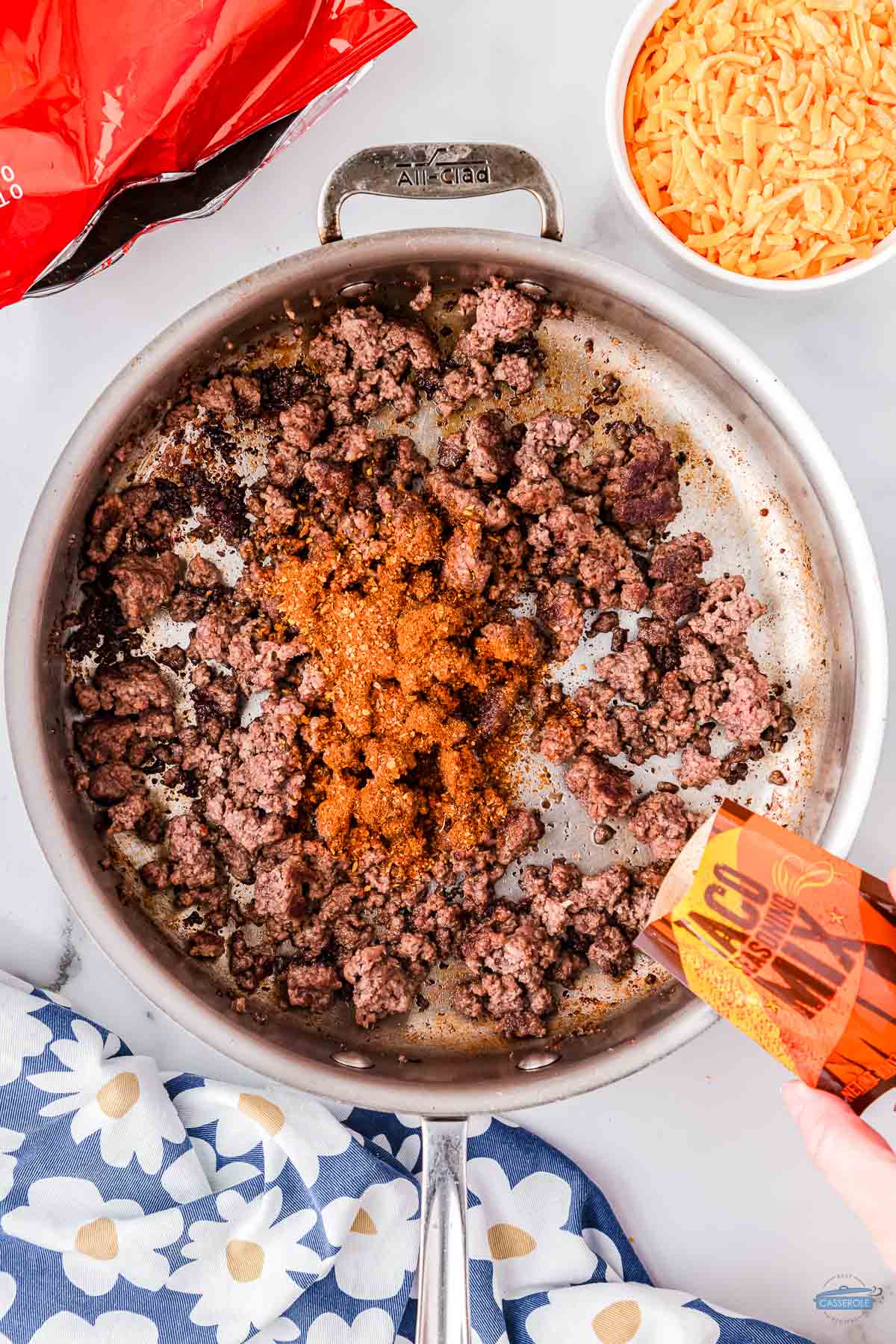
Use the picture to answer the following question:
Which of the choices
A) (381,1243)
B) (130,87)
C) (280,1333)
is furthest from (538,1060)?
(130,87)

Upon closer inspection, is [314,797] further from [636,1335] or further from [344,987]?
[636,1335]

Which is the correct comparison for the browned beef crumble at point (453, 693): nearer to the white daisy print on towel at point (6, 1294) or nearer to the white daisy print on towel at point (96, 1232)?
the white daisy print on towel at point (96, 1232)

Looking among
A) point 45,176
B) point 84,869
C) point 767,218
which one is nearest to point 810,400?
point 767,218

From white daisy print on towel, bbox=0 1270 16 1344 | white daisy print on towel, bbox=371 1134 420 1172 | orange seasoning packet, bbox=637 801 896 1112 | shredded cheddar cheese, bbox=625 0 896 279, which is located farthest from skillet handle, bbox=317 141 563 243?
white daisy print on towel, bbox=0 1270 16 1344

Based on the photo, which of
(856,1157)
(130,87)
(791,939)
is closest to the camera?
(791,939)

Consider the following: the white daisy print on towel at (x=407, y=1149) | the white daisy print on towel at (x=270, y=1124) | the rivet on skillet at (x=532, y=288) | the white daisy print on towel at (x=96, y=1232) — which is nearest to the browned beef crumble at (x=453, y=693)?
the rivet on skillet at (x=532, y=288)

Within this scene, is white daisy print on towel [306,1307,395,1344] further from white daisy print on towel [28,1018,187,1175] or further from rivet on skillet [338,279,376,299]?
rivet on skillet [338,279,376,299]

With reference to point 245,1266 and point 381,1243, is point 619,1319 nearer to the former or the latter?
point 381,1243
